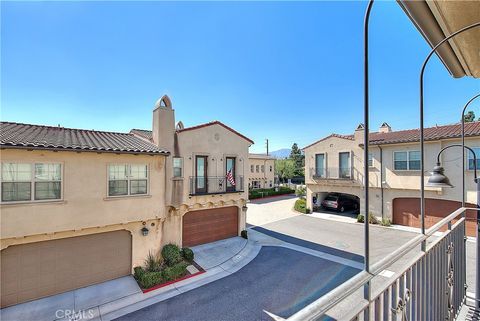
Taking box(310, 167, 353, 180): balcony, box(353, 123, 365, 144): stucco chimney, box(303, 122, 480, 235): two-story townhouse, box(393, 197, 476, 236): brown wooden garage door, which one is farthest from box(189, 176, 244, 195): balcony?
box(393, 197, 476, 236): brown wooden garage door

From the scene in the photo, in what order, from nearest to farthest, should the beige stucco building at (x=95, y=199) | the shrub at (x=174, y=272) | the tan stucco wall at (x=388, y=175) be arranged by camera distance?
the beige stucco building at (x=95, y=199) → the shrub at (x=174, y=272) → the tan stucco wall at (x=388, y=175)

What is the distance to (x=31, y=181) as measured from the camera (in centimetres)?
749

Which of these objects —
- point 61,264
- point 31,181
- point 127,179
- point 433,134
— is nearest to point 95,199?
point 127,179

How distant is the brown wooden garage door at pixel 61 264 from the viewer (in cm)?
749

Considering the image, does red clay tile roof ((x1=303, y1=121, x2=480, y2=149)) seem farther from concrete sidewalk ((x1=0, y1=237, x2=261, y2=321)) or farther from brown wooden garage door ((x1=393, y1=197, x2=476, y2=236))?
concrete sidewalk ((x1=0, y1=237, x2=261, y2=321))

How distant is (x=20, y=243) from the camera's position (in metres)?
7.43

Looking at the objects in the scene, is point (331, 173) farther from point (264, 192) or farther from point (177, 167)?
point (177, 167)

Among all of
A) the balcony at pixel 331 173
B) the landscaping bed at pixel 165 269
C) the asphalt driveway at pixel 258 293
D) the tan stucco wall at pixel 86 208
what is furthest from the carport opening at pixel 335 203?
the tan stucco wall at pixel 86 208

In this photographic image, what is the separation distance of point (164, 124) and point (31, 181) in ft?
18.0

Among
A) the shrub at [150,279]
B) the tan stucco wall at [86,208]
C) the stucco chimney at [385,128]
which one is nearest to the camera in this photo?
the tan stucco wall at [86,208]

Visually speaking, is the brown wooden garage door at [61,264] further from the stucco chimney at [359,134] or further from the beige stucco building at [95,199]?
the stucco chimney at [359,134]

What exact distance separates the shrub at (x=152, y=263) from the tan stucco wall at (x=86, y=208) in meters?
0.27

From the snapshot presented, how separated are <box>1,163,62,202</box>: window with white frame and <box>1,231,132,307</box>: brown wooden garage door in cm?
179

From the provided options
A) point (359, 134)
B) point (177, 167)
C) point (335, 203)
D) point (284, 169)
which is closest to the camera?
point (177, 167)
